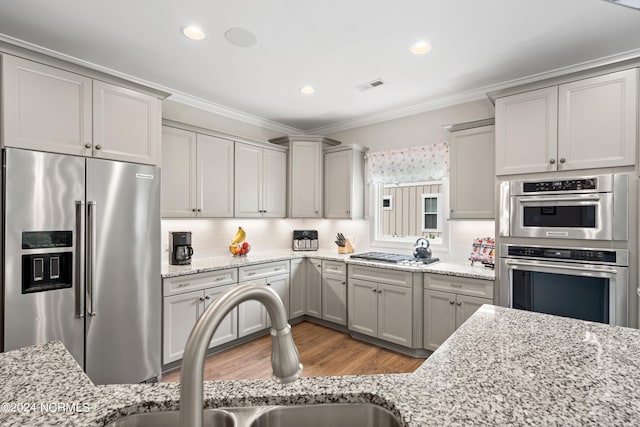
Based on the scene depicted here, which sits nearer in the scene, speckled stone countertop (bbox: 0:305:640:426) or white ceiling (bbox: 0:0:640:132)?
speckled stone countertop (bbox: 0:305:640:426)

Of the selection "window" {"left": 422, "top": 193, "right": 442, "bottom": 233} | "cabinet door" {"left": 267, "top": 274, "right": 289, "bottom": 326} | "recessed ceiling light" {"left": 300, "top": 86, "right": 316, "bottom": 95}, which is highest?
"recessed ceiling light" {"left": 300, "top": 86, "right": 316, "bottom": 95}

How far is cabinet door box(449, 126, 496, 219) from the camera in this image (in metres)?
2.94

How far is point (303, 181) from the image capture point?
4.24 m

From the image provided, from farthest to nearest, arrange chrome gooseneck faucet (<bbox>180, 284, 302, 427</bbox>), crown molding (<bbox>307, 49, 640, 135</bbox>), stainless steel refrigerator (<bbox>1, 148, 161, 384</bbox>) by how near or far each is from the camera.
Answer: crown molding (<bbox>307, 49, 640, 135</bbox>)
stainless steel refrigerator (<bbox>1, 148, 161, 384</bbox>)
chrome gooseneck faucet (<bbox>180, 284, 302, 427</bbox>)

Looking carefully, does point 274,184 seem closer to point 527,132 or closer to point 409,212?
point 409,212

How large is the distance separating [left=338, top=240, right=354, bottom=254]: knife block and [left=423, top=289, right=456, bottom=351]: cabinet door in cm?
131

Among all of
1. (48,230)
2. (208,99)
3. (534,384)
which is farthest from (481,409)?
(208,99)

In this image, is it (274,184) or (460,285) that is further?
(274,184)

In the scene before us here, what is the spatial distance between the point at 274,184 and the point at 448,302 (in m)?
2.47

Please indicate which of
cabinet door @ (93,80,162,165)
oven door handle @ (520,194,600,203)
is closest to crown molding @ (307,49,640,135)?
oven door handle @ (520,194,600,203)

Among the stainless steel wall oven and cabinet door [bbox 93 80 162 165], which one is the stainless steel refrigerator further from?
the stainless steel wall oven

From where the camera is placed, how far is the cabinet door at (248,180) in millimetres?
3697

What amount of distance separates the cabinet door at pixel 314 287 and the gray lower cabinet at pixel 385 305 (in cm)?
46

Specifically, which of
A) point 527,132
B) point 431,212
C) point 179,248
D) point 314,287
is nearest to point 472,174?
point 527,132
